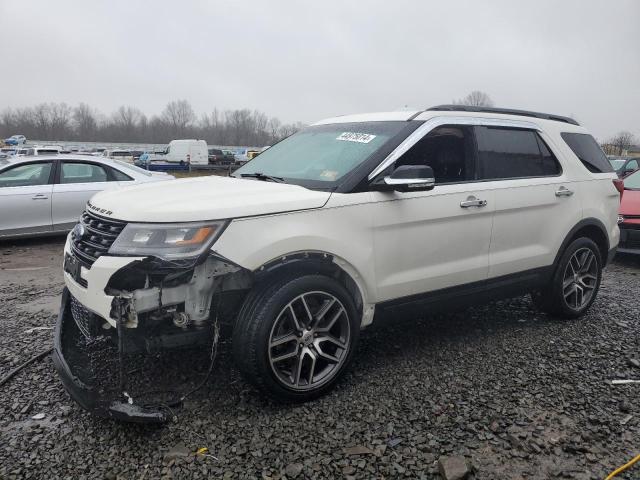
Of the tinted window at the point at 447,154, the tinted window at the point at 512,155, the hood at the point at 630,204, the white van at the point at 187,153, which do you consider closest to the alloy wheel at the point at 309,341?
the tinted window at the point at 447,154

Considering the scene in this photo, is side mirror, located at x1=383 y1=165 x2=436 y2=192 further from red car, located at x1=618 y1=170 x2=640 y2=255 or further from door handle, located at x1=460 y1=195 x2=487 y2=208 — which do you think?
red car, located at x1=618 y1=170 x2=640 y2=255

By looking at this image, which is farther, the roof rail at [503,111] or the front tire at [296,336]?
the roof rail at [503,111]

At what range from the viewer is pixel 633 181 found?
8102mm

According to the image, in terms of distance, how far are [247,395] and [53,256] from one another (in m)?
5.29

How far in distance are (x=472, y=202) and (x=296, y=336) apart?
5.44 feet

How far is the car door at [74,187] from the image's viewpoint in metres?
7.61

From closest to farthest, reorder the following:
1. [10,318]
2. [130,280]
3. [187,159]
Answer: [130,280] < [10,318] < [187,159]

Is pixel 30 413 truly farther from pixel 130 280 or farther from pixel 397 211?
pixel 397 211

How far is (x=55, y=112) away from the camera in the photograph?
299 feet

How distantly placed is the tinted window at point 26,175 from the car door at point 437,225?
6.49 metres

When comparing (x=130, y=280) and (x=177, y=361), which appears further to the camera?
(x=177, y=361)

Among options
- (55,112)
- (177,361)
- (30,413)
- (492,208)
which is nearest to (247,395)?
(177,361)

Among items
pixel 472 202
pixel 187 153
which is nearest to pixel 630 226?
pixel 472 202

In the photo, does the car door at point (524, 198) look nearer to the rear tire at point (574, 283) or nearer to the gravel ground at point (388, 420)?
the rear tire at point (574, 283)
